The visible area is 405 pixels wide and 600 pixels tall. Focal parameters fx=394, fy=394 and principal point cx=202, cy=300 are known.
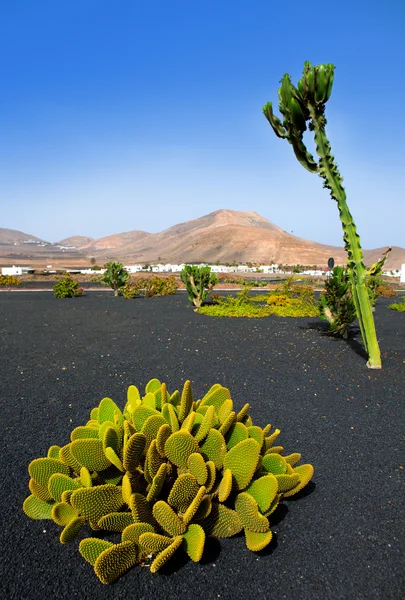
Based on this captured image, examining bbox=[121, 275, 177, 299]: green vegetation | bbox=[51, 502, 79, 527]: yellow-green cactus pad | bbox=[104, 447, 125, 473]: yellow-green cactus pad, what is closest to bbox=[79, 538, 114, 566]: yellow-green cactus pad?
bbox=[51, 502, 79, 527]: yellow-green cactus pad

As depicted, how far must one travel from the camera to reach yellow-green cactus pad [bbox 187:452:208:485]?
2.06m

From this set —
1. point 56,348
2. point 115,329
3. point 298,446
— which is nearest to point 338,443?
point 298,446

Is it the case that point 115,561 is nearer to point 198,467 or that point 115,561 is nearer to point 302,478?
point 198,467

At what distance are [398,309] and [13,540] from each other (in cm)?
1361

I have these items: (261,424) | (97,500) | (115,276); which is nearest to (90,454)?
(97,500)

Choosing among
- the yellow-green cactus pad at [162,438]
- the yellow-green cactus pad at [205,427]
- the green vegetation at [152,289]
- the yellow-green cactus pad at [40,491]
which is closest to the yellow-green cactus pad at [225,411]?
the yellow-green cactus pad at [205,427]

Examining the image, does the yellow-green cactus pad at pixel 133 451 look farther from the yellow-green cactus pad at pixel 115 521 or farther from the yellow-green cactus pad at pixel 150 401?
the yellow-green cactus pad at pixel 150 401

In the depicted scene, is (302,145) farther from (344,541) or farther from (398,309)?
(398,309)

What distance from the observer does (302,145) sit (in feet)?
19.0

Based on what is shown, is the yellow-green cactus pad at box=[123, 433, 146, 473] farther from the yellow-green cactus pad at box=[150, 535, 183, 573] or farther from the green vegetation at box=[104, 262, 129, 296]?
the green vegetation at box=[104, 262, 129, 296]

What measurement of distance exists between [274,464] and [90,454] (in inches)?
44.5

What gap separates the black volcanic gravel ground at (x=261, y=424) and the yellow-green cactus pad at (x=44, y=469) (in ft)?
1.08

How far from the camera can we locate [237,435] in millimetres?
2369

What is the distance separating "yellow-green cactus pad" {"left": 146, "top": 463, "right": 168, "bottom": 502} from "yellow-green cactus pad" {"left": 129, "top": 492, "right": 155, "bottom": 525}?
4 cm
